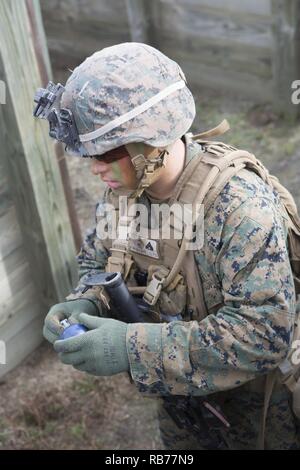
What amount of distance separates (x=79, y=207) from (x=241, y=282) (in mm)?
3871

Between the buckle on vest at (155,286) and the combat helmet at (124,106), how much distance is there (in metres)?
0.43

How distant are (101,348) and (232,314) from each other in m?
0.54

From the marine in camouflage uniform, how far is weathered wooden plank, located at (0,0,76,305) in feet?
4.40

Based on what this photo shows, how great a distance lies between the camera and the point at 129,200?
299 cm

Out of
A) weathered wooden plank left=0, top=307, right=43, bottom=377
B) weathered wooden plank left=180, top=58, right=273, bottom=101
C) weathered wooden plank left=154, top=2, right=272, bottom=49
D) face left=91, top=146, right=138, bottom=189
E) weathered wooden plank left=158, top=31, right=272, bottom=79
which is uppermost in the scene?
face left=91, top=146, right=138, bottom=189

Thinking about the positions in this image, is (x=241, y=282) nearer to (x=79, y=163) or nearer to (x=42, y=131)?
(x=42, y=131)

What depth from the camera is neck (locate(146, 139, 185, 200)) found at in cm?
277

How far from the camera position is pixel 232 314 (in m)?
2.63

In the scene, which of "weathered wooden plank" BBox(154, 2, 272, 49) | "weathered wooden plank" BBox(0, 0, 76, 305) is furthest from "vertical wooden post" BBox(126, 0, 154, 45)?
"weathered wooden plank" BBox(0, 0, 76, 305)

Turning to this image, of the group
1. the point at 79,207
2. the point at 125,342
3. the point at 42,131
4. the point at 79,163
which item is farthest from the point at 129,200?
the point at 79,163

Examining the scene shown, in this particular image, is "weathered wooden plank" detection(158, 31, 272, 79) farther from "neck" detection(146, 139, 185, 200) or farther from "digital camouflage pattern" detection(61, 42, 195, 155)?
"digital camouflage pattern" detection(61, 42, 195, 155)

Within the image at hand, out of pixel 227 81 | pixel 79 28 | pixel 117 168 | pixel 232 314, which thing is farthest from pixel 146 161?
pixel 79 28

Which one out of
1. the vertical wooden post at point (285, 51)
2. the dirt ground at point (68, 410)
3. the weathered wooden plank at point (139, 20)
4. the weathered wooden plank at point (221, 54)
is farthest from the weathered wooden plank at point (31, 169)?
the weathered wooden plank at point (139, 20)

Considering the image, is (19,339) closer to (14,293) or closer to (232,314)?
(14,293)
